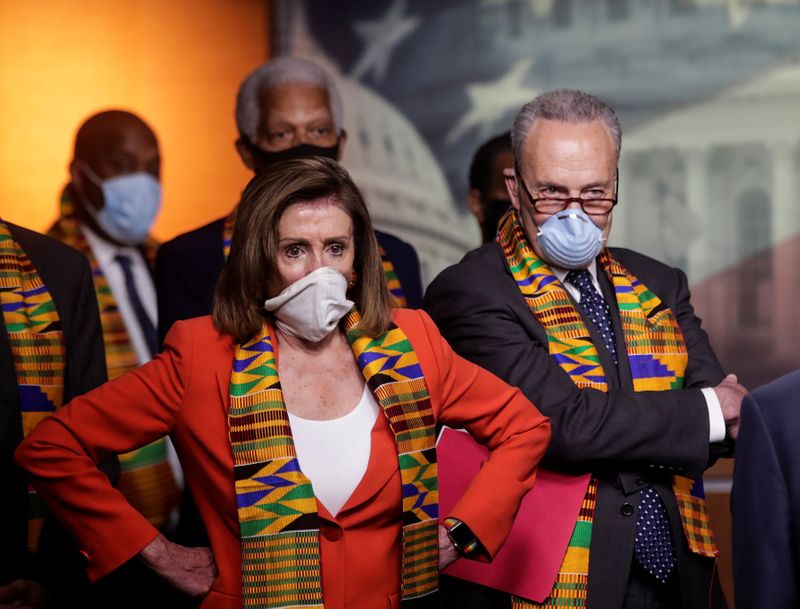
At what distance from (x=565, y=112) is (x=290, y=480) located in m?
1.09

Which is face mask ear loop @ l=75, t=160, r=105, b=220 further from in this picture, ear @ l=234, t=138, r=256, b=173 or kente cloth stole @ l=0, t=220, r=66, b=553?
kente cloth stole @ l=0, t=220, r=66, b=553

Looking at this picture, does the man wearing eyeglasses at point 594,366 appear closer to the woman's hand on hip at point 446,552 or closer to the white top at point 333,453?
the woman's hand on hip at point 446,552

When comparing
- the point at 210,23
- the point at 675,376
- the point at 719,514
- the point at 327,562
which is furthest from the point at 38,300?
the point at 210,23

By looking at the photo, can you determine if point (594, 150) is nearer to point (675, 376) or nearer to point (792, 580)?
point (675, 376)

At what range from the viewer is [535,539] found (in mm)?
2855

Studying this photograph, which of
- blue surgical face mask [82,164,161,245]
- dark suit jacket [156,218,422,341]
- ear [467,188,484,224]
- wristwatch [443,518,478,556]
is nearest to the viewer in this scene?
wristwatch [443,518,478,556]

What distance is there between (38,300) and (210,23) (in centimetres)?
302

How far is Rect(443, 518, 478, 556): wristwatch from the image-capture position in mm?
2664

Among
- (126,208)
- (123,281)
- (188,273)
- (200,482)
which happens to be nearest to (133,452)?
(123,281)

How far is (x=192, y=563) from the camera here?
8.50ft

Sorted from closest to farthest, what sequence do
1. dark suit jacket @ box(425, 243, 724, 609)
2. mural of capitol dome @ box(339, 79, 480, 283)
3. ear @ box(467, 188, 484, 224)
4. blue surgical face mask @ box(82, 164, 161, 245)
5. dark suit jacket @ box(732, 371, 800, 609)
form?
dark suit jacket @ box(732, 371, 800, 609) → dark suit jacket @ box(425, 243, 724, 609) → ear @ box(467, 188, 484, 224) → blue surgical face mask @ box(82, 164, 161, 245) → mural of capitol dome @ box(339, 79, 480, 283)

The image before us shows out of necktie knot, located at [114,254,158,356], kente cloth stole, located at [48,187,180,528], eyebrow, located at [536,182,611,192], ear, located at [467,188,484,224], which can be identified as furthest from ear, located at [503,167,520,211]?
necktie knot, located at [114,254,158,356]

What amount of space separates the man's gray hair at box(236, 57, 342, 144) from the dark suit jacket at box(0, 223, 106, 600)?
1098mm

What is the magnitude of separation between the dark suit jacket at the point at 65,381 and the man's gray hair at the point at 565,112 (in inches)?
41.3
